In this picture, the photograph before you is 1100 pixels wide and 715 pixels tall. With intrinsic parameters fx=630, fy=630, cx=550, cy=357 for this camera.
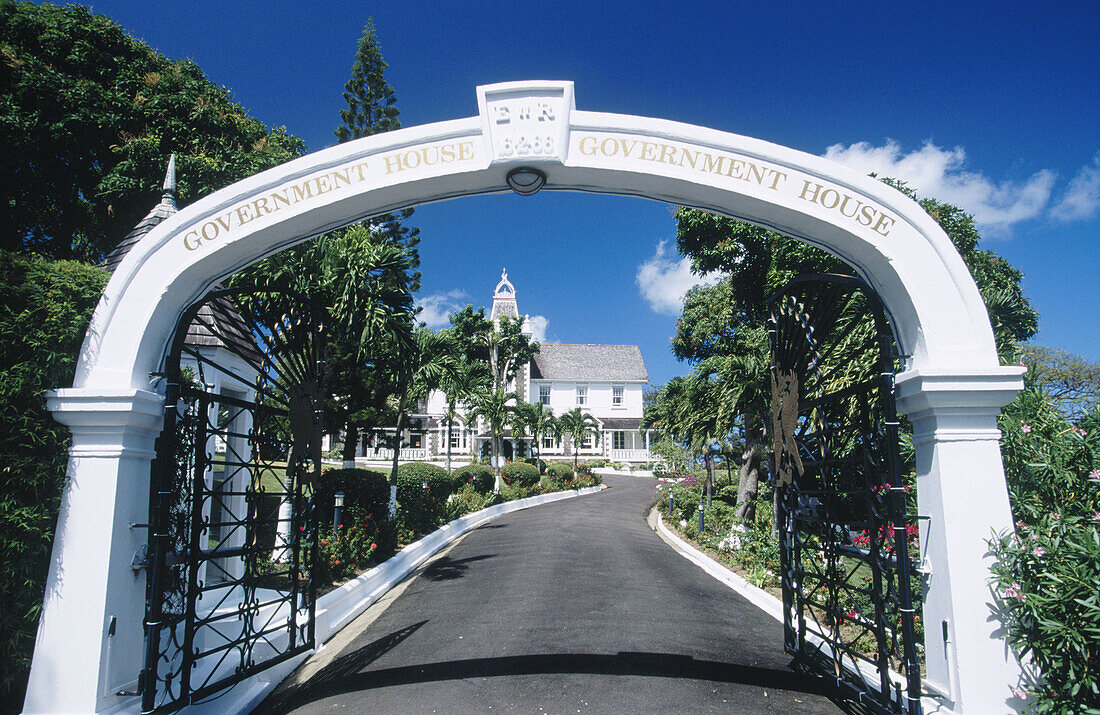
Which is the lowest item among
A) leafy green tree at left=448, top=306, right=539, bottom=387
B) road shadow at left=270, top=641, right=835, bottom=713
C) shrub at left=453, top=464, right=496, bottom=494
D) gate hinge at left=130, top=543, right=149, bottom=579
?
road shadow at left=270, top=641, right=835, bottom=713

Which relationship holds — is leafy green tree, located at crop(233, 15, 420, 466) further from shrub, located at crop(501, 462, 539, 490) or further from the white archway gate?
shrub, located at crop(501, 462, 539, 490)

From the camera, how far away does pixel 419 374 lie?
48.0ft

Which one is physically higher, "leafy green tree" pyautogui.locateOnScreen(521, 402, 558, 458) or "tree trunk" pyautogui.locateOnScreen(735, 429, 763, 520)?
"leafy green tree" pyautogui.locateOnScreen(521, 402, 558, 458)

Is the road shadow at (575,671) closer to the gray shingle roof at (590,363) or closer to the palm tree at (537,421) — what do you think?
the palm tree at (537,421)

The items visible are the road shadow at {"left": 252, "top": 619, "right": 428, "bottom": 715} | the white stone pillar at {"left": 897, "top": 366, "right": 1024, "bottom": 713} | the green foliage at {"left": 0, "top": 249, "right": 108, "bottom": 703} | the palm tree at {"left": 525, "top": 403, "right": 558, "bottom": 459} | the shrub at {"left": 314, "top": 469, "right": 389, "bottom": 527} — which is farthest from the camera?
the palm tree at {"left": 525, "top": 403, "right": 558, "bottom": 459}

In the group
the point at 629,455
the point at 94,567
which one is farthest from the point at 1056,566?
the point at 629,455

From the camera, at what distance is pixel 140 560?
4449mm

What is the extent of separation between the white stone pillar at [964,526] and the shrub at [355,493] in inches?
352

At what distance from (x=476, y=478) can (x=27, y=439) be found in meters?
20.1

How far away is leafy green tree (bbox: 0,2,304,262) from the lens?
17.9m

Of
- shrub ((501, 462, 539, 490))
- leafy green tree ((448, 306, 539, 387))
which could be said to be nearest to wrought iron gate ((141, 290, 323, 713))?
shrub ((501, 462, 539, 490))

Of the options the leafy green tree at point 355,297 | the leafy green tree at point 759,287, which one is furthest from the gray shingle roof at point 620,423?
the leafy green tree at point 355,297

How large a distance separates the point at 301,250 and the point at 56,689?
749 centimetres

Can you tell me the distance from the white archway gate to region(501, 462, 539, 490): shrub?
24.7 metres
